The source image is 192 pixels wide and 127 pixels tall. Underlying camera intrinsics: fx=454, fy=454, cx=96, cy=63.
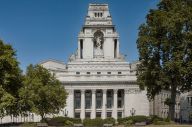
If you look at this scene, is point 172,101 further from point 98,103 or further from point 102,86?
point 98,103

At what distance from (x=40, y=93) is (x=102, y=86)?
180 feet

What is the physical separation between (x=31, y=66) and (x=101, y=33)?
67588 mm

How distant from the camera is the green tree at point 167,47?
207ft

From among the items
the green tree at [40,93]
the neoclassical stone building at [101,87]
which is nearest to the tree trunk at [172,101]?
the green tree at [40,93]

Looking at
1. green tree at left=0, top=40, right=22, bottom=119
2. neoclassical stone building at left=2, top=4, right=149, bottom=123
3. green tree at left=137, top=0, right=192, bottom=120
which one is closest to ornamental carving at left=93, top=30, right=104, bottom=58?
neoclassical stone building at left=2, top=4, right=149, bottom=123

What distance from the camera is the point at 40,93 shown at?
272 ft

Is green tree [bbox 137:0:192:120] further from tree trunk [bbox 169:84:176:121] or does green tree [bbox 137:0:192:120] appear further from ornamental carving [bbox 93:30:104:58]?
ornamental carving [bbox 93:30:104:58]

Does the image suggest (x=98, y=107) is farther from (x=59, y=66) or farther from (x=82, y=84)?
(x=59, y=66)

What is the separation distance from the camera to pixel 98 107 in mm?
138000

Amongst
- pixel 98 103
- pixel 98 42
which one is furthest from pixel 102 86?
pixel 98 42

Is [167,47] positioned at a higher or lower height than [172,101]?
higher

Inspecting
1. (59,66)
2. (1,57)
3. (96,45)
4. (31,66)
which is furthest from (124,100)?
(1,57)

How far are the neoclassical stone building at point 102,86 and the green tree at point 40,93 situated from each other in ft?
142

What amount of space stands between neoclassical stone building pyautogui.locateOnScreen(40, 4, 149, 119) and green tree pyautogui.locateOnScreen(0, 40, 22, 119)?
170 feet
